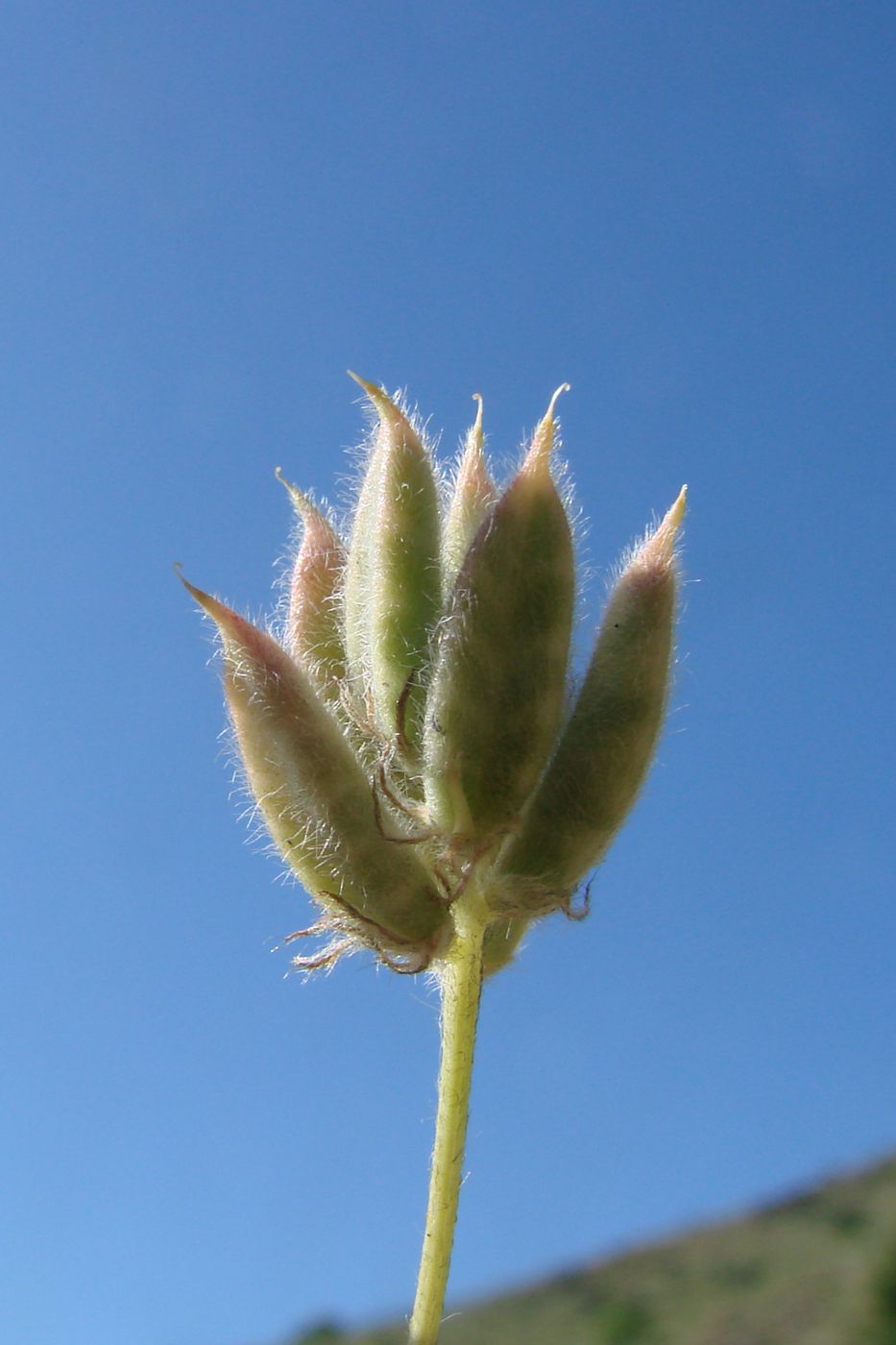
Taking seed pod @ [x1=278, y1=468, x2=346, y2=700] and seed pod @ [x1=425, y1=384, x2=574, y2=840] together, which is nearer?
seed pod @ [x1=425, y1=384, x2=574, y2=840]

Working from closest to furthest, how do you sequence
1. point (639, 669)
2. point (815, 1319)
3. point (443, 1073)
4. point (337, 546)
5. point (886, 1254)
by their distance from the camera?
point (815, 1319), point (886, 1254), point (443, 1073), point (639, 669), point (337, 546)

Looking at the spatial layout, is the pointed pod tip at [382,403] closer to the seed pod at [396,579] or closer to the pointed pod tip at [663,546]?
the seed pod at [396,579]

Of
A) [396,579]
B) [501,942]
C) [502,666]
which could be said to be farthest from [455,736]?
[501,942]

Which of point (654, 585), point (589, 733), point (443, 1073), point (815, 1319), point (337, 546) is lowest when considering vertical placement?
point (815, 1319)

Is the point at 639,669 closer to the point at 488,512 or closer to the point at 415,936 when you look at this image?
the point at 488,512

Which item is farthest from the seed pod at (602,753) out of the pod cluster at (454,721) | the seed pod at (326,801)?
the seed pod at (326,801)

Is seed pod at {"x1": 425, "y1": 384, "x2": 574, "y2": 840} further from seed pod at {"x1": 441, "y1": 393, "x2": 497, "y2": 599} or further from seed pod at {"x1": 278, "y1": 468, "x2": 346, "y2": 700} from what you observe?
seed pod at {"x1": 278, "y1": 468, "x2": 346, "y2": 700}

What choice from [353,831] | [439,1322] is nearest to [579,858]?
[353,831]

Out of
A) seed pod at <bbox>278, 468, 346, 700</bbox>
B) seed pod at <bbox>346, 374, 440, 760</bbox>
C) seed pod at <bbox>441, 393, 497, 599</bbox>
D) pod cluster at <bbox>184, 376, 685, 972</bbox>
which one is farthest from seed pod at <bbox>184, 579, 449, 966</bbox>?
seed pod at <bbox>441, 393, 497, 599</bbox>

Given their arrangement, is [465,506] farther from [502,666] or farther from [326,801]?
[326,801]
